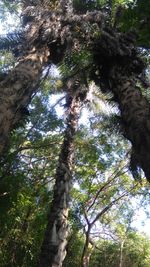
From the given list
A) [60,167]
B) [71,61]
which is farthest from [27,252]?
[71,61]

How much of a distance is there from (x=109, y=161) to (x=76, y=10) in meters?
7.08

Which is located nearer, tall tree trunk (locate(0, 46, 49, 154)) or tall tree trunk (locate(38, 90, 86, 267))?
tall tree trunk (locate(0, 46, 49, 154))

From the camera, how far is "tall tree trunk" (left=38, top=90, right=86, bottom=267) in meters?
9.05

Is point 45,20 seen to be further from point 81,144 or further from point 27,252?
point 27,252

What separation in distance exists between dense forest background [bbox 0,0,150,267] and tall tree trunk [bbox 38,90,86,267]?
3 centimetres

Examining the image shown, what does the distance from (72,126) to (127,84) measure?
18.6 feet

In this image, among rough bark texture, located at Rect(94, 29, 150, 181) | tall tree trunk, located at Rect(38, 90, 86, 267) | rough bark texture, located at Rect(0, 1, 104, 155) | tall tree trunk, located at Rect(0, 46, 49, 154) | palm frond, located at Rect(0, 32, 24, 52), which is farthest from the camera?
palm frond, located at Rect(0, 32, 24, 52)

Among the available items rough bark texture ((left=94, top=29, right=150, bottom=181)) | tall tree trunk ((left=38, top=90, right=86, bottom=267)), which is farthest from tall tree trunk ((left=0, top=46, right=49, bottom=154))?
tall tree trunk ((left=38, top=90, right=86, bottom=267))

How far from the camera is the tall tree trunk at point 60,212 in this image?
9.05m

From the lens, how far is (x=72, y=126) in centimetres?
1287

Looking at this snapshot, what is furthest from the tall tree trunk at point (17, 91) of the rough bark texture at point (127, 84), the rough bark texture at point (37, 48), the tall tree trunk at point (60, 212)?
the tall tree trunk at point (60, 212)

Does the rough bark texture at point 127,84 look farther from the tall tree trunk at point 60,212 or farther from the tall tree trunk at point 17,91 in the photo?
the tall tree trunk at point 60,212

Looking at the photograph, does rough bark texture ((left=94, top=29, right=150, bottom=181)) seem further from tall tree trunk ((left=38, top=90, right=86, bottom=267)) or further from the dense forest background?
tall tree trunk ((left=38, top=90, right=86, bottom=267))

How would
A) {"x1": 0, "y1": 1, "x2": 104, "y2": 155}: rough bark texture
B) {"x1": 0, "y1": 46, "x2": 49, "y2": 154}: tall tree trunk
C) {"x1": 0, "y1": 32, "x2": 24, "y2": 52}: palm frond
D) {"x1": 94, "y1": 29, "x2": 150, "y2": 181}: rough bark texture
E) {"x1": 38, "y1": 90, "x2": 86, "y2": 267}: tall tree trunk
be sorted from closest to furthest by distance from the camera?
1. {"x1": 94, "y1": 29, "x2": 150, "y2": 181}: rough bark texture
2. {"x1": 0, "y1": 46, "x2": 49, "y2": 154}: tall tree trunk
3. {"x1": 0, "y1": 1, "x2": 104, "y2": 155}: rough bark texture
4. {"x1": 38, "y1": 90, "x2": 86, "y2": 267}: tall tree trunk
5. {"x1": 0, "y1": 32, "x2": 24, "y2": 52}: palm frond
